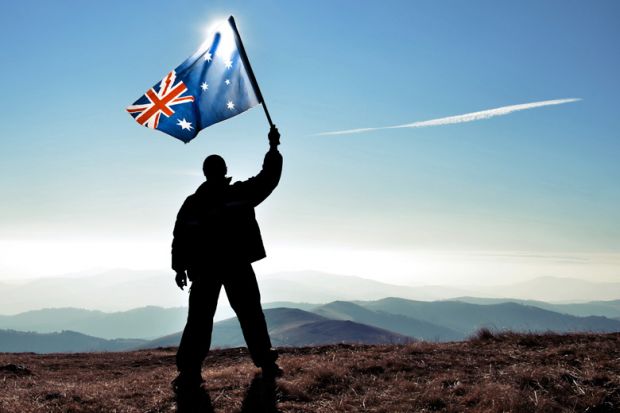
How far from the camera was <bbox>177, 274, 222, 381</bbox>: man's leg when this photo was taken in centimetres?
616

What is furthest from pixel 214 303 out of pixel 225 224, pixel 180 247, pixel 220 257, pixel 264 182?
pixel 264 182

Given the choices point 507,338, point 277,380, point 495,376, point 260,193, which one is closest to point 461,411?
point 495,376

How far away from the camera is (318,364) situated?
23.8ft

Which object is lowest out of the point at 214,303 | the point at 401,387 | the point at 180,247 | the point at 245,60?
the point at 401,387

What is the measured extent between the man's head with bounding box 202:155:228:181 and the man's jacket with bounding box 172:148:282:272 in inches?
6.1

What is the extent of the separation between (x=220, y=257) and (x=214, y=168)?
3.92ft

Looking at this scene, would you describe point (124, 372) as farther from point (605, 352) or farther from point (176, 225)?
point (605, 352)

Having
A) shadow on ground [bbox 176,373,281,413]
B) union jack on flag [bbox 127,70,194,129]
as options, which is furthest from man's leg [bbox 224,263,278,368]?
union jack on flag [bbox 127,70,194,129]

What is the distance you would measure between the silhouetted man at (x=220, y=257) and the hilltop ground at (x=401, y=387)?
1.89 feet

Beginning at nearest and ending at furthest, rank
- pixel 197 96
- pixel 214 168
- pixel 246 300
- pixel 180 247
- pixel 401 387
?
1. pixel 401 387
2. pixel 246 300
3. pixel 180 247
4. pixel 214 168
5. pixel 197 96

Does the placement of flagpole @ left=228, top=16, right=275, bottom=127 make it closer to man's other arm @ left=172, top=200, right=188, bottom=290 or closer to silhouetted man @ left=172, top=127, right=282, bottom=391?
silhouetted man @ left=172, top=127, right=282, bottom=391

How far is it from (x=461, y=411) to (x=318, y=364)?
2.57m

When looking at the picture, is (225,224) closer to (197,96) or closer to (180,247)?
(180,247)

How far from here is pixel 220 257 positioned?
20.1ft
